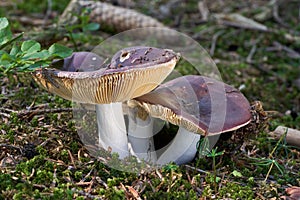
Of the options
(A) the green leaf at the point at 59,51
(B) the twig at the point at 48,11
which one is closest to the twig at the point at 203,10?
(B) the twig at the point at 48,11

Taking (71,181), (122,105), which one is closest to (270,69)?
(122,105)

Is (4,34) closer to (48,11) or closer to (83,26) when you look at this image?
(83,26)

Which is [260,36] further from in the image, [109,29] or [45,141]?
[45,141]

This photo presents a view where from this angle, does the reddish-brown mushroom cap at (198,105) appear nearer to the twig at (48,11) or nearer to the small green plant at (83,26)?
the small green plant at (83,26)

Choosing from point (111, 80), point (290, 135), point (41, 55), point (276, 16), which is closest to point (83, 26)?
point (41, 55)

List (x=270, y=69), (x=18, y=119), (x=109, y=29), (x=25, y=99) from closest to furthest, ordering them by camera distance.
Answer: (x=18, y=119) < (x=25, y=99) < (x=270, y=69) < (x=109, y=29)

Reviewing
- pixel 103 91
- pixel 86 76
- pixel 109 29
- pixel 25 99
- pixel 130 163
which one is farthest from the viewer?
pixel 109 29
